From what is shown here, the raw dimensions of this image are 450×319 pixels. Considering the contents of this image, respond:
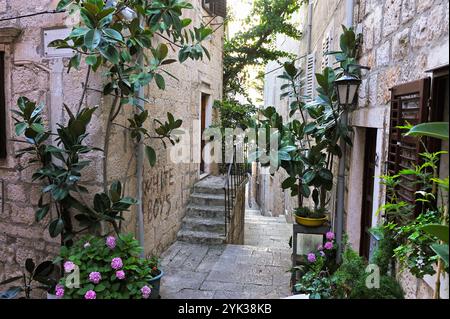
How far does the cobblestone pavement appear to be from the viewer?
11.5 feet

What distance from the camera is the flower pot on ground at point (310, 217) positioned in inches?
145

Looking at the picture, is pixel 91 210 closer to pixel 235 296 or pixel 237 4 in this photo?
pixel 235 296

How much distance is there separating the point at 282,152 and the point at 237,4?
7.43 meters

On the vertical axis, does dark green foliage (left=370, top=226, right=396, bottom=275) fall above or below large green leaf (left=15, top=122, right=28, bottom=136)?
→ below

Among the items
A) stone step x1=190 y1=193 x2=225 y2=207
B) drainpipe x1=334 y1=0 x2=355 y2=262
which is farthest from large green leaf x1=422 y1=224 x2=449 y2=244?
stone step x1=190 y1=193 x2=225 y2=207

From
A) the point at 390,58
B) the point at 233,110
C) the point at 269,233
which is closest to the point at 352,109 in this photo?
the point at 390,58

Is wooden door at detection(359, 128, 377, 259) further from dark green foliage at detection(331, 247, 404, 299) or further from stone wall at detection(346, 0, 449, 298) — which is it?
dark green foliage at detection(331, 247, 404, 299)

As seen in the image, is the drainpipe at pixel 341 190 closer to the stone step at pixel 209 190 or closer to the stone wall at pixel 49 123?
the stone wall at pixel 49 123

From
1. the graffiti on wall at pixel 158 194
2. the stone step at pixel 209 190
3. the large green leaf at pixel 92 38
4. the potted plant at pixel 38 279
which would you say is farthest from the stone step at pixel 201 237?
the large green leaf at pixel 92 38

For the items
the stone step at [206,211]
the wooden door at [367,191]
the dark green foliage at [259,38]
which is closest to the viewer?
the wooden door at [367,191]

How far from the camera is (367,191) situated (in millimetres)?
3256

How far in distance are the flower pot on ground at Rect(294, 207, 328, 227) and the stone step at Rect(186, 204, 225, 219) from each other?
174cm
